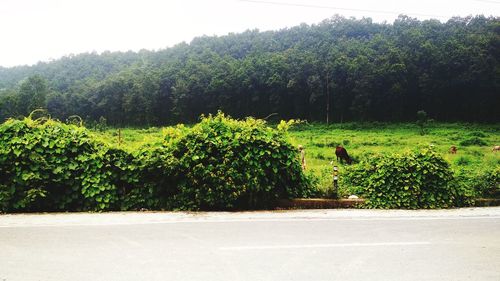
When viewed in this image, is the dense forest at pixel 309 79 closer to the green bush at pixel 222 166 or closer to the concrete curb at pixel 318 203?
the concrete curb at pixel 318 203

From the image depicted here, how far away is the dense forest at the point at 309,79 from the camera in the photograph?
81.6 meters

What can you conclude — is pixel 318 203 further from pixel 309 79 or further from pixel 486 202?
pixel 309 79

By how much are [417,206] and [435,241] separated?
343 cm

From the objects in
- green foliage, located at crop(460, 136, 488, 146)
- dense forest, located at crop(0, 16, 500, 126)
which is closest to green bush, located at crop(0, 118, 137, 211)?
green foliage, located at crop(460, 136, 488, 146)

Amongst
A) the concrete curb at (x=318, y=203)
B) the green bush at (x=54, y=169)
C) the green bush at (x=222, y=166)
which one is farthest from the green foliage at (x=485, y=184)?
the green bush at (x=54, y=169)

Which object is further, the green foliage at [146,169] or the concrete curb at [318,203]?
the concrete curb at [318,203]

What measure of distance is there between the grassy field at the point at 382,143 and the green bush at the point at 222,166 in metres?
0.64

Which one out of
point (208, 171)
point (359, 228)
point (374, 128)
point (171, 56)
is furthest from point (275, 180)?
point (171, 56)

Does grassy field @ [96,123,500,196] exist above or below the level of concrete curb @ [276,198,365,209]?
below

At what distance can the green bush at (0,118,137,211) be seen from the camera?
27.0 feet

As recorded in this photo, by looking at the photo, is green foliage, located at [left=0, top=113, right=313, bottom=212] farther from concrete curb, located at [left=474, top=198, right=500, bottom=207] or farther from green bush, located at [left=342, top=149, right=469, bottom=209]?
concrete curb, located at [left=474, top=198, right=500, bottom=207]

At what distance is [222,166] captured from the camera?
8805 mm

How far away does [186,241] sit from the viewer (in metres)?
6.25

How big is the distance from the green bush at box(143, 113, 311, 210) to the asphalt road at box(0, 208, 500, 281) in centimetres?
62
